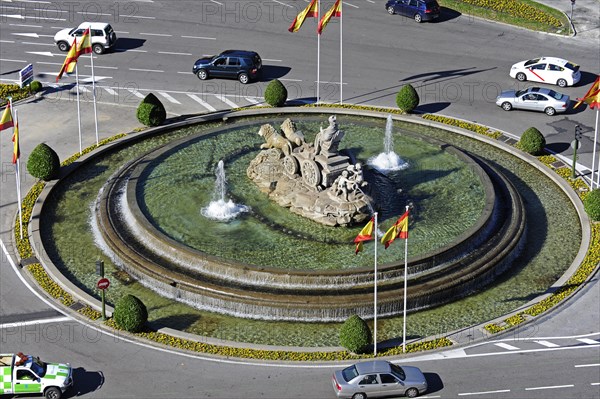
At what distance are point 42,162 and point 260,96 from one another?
699 inches

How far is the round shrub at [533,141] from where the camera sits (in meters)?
65.4

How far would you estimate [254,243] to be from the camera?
180 ft

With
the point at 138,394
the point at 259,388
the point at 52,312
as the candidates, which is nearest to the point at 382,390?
the point at 259,388

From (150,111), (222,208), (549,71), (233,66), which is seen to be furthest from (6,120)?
(549,71)

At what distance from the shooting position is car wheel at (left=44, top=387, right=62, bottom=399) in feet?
149

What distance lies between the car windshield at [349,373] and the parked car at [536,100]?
31.2m

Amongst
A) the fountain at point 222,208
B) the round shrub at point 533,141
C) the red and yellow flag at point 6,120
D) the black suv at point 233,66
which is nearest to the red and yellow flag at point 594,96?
the round shrub at point 533,141

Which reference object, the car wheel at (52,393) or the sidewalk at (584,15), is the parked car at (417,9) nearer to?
the sidewalk at (584,15)

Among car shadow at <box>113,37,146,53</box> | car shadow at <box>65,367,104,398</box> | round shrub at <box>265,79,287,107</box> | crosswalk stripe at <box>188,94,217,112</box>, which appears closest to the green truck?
car shadow at <box>65,367,104,398</box>

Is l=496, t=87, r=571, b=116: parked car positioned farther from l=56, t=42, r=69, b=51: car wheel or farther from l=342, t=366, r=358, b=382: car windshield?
l=342, t=366, r=358, b=382: car windshield

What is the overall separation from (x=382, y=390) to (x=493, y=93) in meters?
34.2

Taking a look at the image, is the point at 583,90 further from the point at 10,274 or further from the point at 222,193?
the point at 10,274

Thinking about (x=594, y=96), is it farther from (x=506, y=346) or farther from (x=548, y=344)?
(x=506, y=346)

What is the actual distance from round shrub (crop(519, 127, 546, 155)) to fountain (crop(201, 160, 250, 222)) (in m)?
18.0
